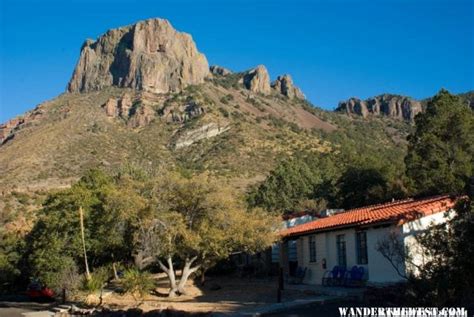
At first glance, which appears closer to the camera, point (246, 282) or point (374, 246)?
point (374, 246)

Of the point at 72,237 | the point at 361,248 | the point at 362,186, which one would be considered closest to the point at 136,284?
the point at 72,237

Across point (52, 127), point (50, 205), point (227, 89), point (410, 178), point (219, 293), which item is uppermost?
point (227, 89)

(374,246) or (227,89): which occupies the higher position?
(227,89)

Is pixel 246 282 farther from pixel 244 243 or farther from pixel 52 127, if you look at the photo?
pixel 52 127

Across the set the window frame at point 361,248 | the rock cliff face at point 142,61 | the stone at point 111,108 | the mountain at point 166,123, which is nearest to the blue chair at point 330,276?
the window frame at point 361,248

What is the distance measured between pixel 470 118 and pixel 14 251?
32.9m

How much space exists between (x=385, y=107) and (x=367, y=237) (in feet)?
483

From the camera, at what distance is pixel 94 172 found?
37.5m

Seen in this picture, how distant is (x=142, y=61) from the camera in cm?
13050

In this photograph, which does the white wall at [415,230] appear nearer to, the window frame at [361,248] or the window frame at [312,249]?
the window frame at [361,248]

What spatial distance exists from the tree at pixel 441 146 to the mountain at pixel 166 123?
1886 cm

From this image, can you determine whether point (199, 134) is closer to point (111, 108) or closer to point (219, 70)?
point (111, 108)

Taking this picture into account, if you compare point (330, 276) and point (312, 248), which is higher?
point (312, 248)

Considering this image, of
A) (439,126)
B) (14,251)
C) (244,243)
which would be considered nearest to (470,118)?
(439,126)
